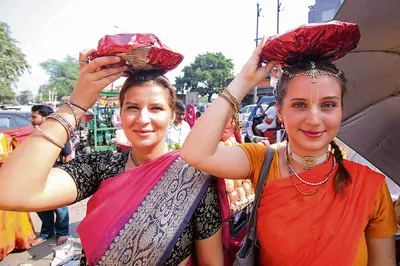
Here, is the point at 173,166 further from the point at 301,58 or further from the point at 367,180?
the point at 367,180

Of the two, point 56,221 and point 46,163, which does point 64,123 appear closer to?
point 46,163

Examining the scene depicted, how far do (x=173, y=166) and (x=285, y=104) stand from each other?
66 centimetres

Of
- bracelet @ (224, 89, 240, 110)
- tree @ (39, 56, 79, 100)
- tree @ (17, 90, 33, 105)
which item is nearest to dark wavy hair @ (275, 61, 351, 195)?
bracelet @ (224, 89, 240, 110)

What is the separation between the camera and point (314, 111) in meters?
1.16

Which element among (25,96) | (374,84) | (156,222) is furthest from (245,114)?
(25,96)

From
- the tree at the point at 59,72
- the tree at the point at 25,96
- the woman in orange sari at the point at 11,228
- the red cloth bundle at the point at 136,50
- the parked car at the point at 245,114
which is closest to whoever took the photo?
the red cloth bundle at the point at 136,50

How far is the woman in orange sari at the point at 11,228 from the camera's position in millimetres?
3314

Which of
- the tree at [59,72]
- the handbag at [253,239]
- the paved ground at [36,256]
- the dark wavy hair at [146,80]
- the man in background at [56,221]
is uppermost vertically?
the tree at [59,72]

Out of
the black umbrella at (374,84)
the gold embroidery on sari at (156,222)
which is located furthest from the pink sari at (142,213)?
the black umbrella at (374,84)

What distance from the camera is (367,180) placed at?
123 cm

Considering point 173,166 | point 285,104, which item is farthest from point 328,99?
point 173,166

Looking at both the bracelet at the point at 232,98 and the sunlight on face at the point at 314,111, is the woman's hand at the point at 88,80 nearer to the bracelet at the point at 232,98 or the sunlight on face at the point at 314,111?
the bracelet at the point at 232,98

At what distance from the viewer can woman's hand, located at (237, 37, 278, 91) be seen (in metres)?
1.25

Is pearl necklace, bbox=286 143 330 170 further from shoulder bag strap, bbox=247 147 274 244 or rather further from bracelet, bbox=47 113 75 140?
bracelet, bbox=47 113 75 140
